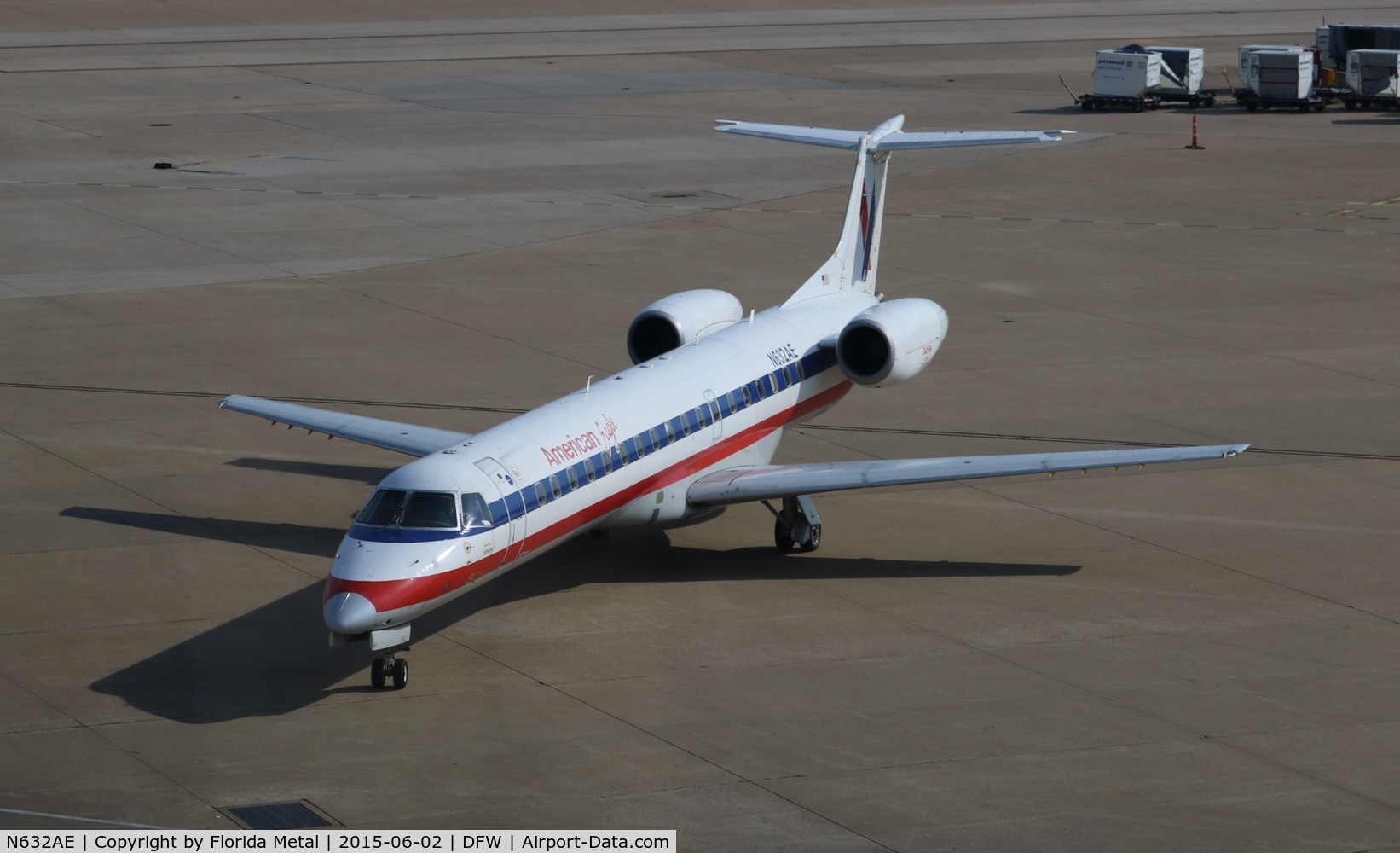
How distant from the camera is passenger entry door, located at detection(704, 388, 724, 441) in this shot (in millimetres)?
24547

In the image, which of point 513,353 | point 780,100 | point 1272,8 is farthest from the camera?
point 1272,8

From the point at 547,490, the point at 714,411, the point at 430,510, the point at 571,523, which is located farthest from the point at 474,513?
the point at 714,411

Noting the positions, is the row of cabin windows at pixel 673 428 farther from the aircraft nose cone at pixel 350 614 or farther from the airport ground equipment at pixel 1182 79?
the airport ground equipment at pixel 1182 79

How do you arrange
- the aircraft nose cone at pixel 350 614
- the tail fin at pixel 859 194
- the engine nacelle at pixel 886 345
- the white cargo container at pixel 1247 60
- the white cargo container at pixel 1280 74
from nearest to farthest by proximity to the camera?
the aircraft nose cone at pixel 350 614, the engine nacelle at pixel 886 345, the tail fin at pixel 859 194, the white cargo container at pixel 1280 74, the white cargo container at pixel 1247 60

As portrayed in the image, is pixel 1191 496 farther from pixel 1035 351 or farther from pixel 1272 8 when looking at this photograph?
pixel 1272 8

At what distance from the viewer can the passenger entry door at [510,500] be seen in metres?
20.7

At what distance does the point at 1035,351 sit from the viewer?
3500cm

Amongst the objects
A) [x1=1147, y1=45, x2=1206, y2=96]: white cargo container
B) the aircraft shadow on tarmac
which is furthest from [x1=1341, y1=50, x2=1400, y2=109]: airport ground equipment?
the aircraft shadow on tarmac

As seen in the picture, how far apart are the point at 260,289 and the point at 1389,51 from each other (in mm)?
41928

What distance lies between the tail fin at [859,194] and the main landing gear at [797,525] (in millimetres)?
Result: 5072

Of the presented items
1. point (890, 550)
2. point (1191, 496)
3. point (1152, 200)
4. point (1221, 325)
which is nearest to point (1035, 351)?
point (1221, 325)

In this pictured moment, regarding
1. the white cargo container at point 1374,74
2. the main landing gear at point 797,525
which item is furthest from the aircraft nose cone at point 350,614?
the white cargo container at point 1374,74

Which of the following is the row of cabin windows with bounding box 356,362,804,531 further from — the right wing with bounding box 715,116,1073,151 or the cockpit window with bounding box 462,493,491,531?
the right wing with bounding box 715,116,1073,151

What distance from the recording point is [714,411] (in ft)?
80.7
